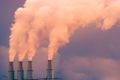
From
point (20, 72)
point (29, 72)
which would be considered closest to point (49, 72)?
point (29, 72)

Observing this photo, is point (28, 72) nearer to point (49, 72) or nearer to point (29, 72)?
point (29, 72)

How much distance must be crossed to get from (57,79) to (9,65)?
9608mm

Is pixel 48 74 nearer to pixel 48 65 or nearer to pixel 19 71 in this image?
pixel 48 65

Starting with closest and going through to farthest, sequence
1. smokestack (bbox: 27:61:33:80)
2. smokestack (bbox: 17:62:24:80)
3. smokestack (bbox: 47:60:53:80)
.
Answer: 1. smokestack (bbox: 47:60:53:80)
2. smokestack (bbox: 27:61:33:80)
3. smokestack (bbox: 17:62:24:80)

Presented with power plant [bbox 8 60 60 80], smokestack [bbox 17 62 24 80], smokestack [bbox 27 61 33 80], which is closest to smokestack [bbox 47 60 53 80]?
power plant [bbox 8 60 60 80]

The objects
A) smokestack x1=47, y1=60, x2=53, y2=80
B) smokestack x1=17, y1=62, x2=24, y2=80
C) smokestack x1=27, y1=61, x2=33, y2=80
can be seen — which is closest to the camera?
smokestack x1=47, y1=60, x2=53, y2=80

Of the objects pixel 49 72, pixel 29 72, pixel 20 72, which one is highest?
pixel 20 72

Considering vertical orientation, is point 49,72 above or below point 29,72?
below

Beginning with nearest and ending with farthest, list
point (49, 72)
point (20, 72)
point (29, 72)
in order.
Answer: point (49, 72) < point (29, 72) < point (20, 72)

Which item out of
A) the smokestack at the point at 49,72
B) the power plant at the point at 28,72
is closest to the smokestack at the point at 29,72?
the power plant at the point at 28,72

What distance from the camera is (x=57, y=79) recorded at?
81500 millimetres

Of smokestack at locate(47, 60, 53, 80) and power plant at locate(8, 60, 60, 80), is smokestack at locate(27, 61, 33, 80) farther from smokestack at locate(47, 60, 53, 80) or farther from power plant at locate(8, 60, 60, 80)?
smokestack at locate(47, 60, 53, 80)

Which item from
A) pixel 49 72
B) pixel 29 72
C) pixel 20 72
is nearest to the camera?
pixel 49 72

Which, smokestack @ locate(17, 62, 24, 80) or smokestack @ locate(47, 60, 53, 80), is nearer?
smokestack @ locate(47, 60, 53, 80)
